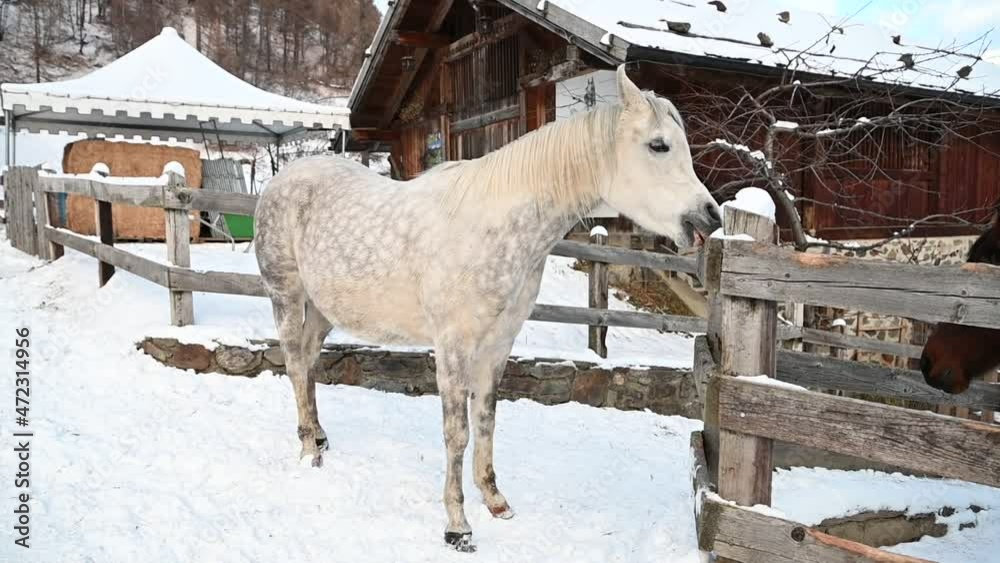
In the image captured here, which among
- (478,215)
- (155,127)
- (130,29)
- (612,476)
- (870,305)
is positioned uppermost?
(130,29)

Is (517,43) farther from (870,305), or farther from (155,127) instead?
(870,305)

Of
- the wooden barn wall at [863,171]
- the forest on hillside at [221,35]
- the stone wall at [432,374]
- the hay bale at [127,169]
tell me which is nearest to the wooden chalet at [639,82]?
the wooden barn wall at [863,171]

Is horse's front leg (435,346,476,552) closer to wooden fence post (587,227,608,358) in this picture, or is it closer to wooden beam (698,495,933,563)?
wooden beam (698,495,933,563)

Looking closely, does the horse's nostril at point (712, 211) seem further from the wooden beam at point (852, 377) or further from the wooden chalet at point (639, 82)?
the wooden chalet at point (639, 82)

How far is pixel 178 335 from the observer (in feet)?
17.4

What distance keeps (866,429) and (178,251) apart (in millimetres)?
5115

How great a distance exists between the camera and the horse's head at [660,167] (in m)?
2.77

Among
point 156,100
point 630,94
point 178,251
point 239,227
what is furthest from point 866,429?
point 239,227

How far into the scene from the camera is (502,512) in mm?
3338

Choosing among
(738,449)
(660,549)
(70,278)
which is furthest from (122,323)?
(738,449)

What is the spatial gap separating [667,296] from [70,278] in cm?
715

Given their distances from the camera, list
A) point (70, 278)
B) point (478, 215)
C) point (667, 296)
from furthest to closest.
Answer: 1. point (667, 296)
2. point (70, 278)
3. point (478, 215)

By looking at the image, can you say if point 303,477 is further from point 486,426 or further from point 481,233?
point 481,233

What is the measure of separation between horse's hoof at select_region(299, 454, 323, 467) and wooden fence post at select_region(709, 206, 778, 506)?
2353 mm
